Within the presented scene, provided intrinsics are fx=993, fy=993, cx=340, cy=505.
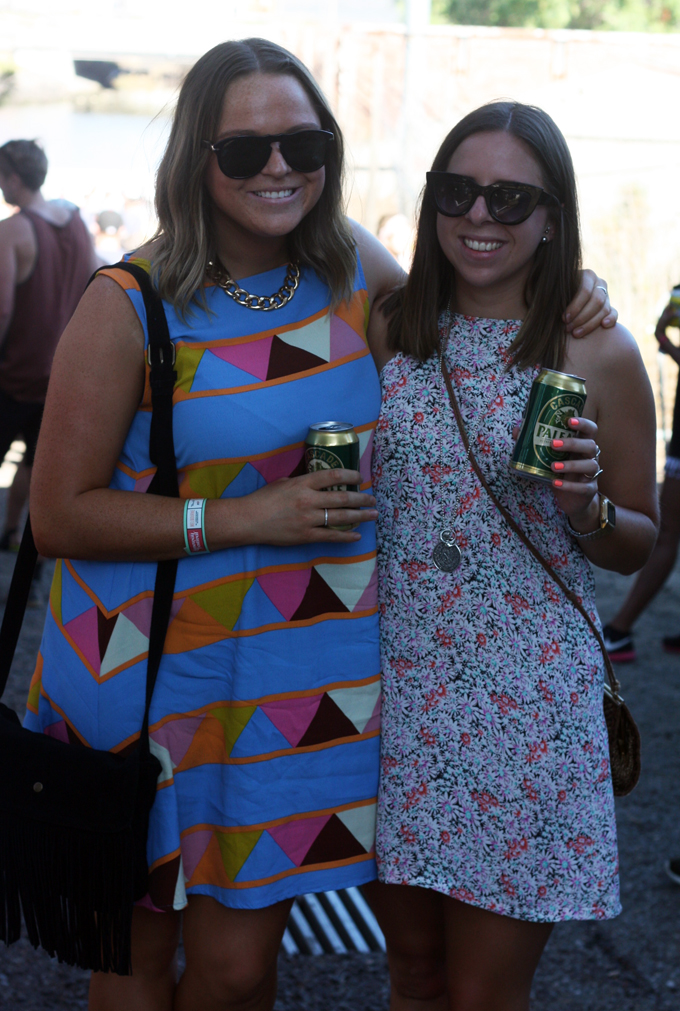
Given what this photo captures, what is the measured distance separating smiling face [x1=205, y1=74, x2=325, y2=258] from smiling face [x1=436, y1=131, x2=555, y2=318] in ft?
0.96

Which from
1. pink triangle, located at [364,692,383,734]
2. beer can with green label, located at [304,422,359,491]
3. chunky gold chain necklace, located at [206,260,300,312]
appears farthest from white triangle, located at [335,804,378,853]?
chunky gold chain necklace, located at [206,260,300,312]

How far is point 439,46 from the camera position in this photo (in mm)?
12484

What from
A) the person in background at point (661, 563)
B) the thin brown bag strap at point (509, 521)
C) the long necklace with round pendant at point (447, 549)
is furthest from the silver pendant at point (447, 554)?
the person in background at point (661, 563)

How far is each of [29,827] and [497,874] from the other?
0.84 m

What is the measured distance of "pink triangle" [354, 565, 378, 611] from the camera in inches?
73.6

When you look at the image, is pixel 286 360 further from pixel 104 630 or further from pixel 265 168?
pixel 104 630

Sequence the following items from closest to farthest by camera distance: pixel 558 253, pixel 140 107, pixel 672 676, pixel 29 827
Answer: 1. pixel 29 827
2. pixel 558 253
3. pixel 672 676
4. pixel 140 107

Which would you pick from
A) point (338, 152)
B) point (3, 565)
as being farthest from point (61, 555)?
point (3, 565)

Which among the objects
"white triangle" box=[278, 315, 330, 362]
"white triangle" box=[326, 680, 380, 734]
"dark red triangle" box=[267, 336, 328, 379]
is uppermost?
"white triangle" box=[278, 315, 330, 362]

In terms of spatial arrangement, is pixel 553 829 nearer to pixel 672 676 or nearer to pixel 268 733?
pixel 268 733

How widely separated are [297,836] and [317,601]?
0.44m

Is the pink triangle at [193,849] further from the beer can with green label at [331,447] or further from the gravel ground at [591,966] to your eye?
the gravel ground at [591,966]

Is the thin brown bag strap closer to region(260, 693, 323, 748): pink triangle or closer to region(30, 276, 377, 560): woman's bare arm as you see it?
region(30, 276, 377, 560): woman's bare arm

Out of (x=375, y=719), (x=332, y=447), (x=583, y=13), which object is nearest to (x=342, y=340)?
(x=332, y=447)
